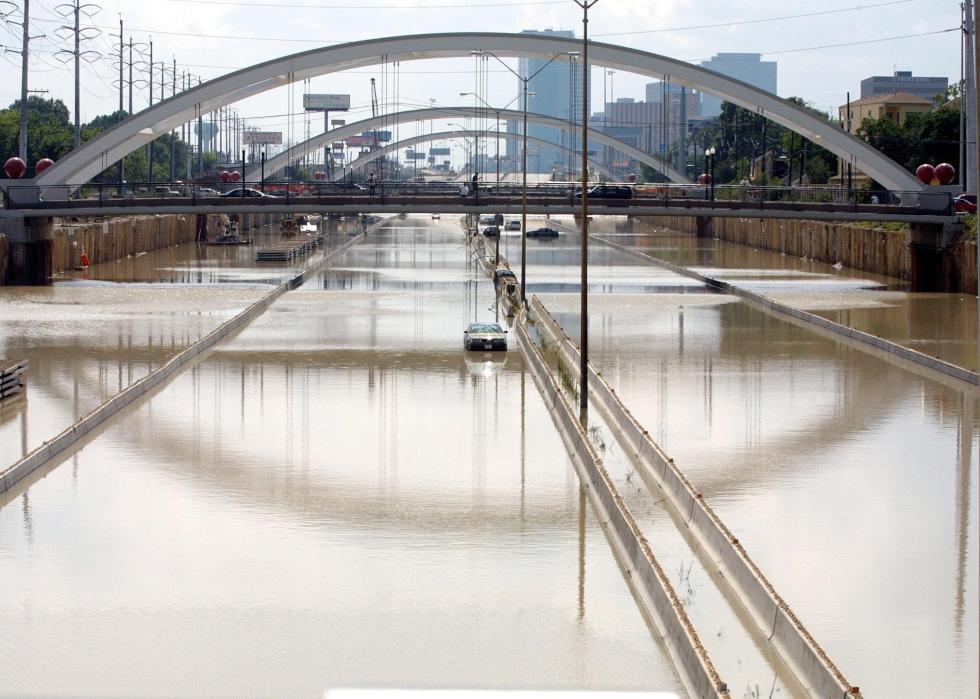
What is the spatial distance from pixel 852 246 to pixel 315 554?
216 feet

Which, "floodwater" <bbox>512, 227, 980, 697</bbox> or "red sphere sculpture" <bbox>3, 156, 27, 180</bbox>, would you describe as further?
"red sphere sculpture" <bbox>3, 156, 27, 180</bbox>

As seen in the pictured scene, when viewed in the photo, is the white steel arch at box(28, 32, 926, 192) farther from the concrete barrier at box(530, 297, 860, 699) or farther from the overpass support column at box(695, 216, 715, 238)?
the overpass support column at box(695, 216, 715, 238)

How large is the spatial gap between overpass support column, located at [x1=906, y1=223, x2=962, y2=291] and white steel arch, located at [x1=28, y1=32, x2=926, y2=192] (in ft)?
8.66

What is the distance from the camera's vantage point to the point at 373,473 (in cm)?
2605

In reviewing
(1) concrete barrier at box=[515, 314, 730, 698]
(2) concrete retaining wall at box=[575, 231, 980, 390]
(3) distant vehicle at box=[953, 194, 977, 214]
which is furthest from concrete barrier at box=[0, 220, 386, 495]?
(3) distant vehicle at box=[953, 194, 977, 214]

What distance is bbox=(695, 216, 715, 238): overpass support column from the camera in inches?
4950

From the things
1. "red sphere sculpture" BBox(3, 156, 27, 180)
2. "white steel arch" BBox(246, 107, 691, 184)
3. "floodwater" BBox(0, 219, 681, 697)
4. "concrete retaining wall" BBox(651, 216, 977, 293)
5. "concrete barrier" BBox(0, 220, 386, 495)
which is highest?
"white steel arch" BBox(246, 107, 691, 184)

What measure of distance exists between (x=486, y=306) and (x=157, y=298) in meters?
12.5

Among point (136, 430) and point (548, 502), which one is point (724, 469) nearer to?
point (548, 502)

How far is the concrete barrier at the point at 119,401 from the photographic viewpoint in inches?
983

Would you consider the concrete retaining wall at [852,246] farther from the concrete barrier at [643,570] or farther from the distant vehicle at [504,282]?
the concrete barrier at [643,570]

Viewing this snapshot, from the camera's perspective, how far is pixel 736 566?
1853 centimetres

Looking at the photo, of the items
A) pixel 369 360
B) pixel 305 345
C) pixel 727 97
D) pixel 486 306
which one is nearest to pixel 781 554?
pixel 369 360

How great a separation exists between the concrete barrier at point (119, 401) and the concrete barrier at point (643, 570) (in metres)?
8.77
